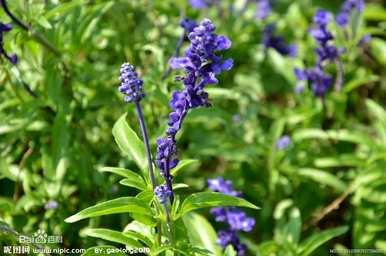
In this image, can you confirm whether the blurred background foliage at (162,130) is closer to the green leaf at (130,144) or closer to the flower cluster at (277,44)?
the flower cluster at (277,44)

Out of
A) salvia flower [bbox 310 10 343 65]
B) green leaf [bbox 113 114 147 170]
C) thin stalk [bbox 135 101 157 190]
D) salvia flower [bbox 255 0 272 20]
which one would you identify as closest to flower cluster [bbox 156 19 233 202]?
thin stalk [bbox 135 101 157 190]

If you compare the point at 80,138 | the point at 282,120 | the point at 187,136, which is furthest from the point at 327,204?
the point at 80,138

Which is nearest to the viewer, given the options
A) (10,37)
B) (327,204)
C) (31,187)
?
(10,37)

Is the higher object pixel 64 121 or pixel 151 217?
pixel 64 121

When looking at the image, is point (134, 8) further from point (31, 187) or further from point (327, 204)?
point (327, 204)

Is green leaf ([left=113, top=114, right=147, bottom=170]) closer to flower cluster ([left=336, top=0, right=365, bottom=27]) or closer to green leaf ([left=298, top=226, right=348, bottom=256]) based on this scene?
green leaf ([left=298, top=226, right=348, bottom=256])
